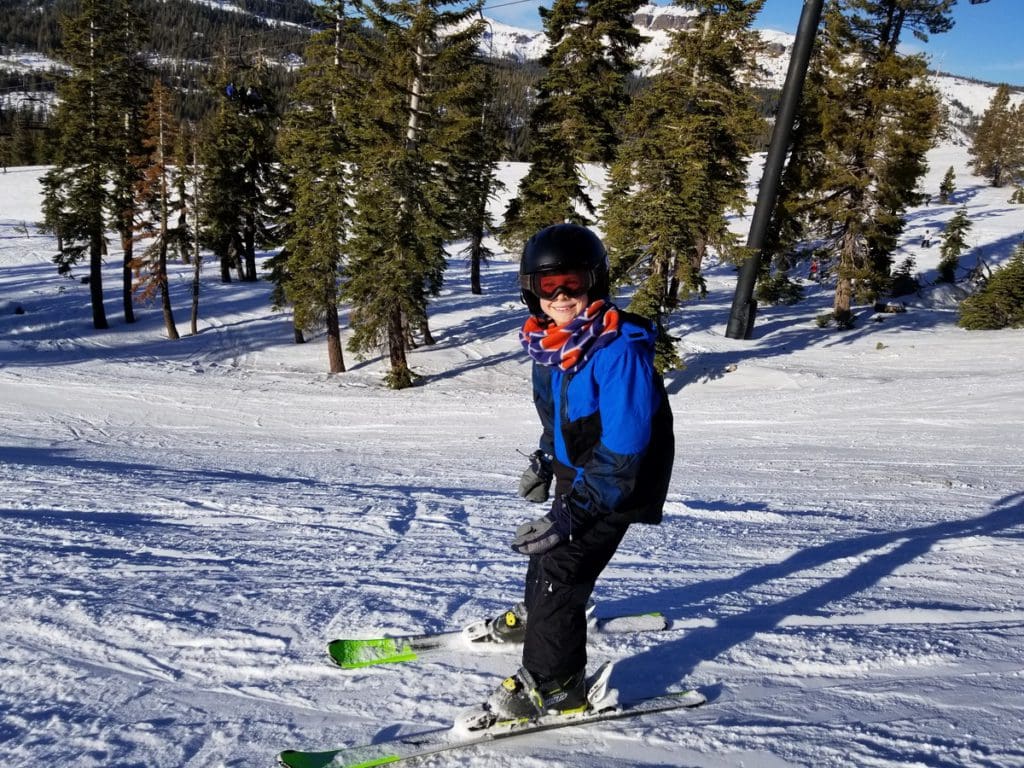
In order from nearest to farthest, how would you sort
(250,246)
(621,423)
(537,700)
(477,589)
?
(621,423) → (537,700) → (477,589) → (250,246)

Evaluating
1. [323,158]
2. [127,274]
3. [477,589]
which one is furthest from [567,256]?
[127,274]

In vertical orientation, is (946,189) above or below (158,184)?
above

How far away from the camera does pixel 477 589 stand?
4328 mm

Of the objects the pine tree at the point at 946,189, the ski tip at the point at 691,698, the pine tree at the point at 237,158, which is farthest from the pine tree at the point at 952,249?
the ski tip at the point at 691,698

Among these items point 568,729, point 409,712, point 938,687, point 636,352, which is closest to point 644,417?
point 636,352

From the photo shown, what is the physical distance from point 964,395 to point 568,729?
14861 millimetres

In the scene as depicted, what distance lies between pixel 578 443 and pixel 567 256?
76 centimetres

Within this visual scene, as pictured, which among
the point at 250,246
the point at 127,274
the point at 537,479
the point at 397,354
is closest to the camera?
the point at 537,479

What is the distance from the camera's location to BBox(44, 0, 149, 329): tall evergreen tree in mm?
24641

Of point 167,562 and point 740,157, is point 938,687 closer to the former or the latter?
point 167,562

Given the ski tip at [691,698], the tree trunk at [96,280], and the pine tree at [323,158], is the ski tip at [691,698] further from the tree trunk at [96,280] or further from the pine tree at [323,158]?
the tree trunk at [96,280]

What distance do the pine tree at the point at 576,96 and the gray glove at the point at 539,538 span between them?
18508mm

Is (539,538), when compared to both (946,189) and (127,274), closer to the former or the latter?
(127,274)

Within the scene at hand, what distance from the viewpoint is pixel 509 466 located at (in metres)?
10.0
